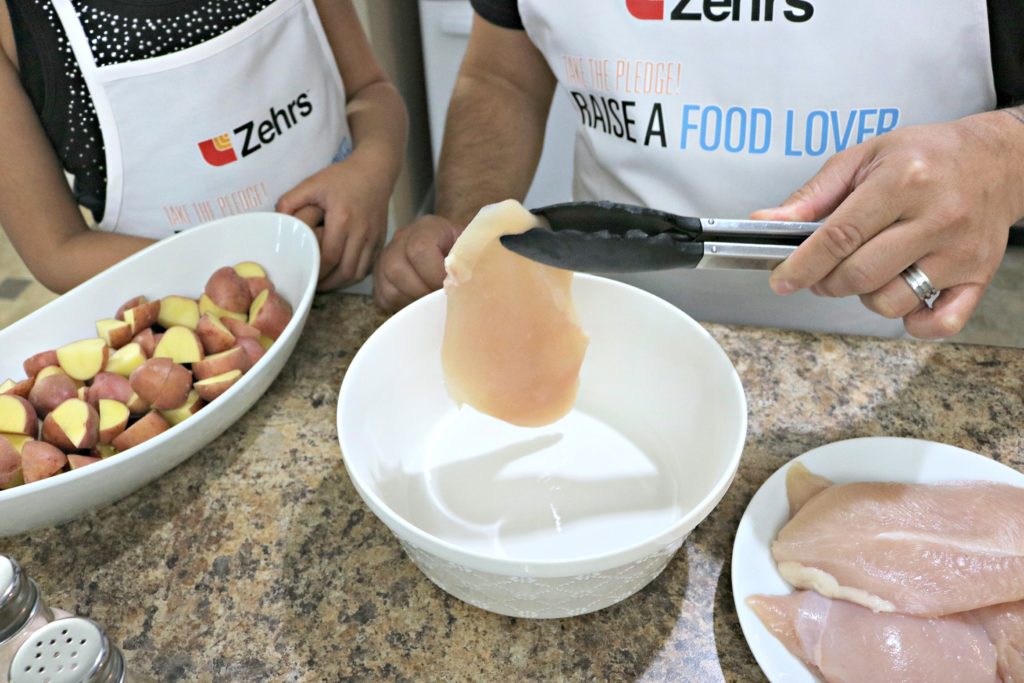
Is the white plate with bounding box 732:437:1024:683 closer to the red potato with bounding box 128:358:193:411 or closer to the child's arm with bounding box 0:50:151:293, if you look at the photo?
the red potato with bounding box 128:358:193:411

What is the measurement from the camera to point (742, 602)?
0.63 m

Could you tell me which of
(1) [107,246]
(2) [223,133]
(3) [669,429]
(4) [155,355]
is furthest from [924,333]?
(1) [107,246]

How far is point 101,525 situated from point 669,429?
0.62 metres

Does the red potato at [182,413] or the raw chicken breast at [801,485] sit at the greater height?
the red potato at [182,413]

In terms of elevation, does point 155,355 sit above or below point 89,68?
below

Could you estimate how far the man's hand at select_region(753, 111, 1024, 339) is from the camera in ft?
2.28

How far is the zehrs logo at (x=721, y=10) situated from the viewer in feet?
2.89

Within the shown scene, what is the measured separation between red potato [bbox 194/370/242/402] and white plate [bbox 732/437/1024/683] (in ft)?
1.83

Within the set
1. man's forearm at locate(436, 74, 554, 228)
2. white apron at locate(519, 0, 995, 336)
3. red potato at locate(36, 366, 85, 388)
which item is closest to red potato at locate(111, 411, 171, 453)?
red potato at locate(36, 366, 85, 388)

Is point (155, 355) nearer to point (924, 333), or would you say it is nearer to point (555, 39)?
point (555, 39)

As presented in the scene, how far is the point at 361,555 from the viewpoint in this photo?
0.73m

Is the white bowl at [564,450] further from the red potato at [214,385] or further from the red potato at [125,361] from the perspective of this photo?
the red potato at [125,361]

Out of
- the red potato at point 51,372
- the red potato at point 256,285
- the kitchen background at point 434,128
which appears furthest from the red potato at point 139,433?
the kitchen background at point 434,128

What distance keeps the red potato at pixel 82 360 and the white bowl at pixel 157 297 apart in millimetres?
79
